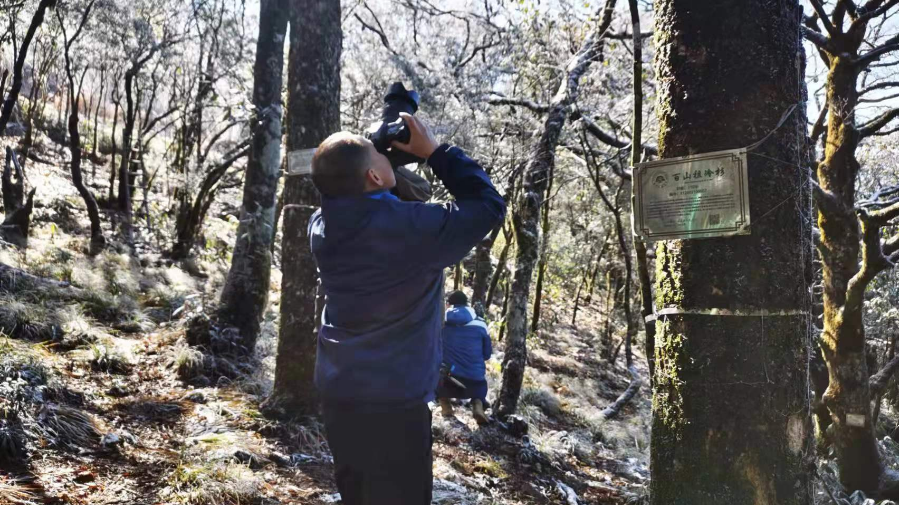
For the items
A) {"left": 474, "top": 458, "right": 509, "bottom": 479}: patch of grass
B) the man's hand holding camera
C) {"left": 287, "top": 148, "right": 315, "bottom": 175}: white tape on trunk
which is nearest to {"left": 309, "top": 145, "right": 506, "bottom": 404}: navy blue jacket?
the man's hand holding camera

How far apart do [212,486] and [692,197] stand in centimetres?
337

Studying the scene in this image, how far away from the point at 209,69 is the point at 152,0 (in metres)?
1.82

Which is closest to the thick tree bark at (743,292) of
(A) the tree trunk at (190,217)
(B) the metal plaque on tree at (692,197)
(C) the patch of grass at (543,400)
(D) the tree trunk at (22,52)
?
(B) the metal plaque on tree at (692,197)

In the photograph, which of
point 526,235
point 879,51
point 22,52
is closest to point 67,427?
point 526,235

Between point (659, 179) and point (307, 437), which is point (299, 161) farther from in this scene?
point (659, 179)

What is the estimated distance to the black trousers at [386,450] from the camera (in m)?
2.19

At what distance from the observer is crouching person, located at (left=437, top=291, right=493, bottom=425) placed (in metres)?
7.39

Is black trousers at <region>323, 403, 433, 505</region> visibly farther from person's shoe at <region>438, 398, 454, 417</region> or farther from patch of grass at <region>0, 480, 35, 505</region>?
person's shoe at <region>438, 398, 454, 417</region>

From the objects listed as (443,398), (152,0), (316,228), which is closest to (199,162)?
(152,0)

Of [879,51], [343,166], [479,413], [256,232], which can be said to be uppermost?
[879,51]

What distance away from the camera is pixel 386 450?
7.18 ft

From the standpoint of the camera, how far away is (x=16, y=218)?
11148 millimetres

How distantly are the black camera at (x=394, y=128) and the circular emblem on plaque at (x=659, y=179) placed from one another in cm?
89

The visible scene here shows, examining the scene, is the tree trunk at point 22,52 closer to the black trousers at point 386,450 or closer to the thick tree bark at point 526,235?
the thick tree bark at point 526,235
